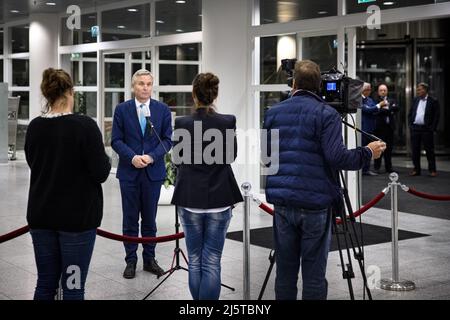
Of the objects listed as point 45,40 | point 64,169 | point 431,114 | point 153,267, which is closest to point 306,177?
point 64,169

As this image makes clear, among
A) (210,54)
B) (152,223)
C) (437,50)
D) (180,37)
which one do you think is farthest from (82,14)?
(152,223)

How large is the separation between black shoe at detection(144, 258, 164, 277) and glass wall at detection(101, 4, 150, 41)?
786 centimetres

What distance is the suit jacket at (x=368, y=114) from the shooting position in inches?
523

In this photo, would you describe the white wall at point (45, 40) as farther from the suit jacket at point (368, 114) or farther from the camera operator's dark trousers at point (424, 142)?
the camera operator's dark trousers at point (424, 142)

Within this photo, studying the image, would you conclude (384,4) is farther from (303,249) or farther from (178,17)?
(303,249)

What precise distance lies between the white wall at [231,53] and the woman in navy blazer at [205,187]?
6227 mm

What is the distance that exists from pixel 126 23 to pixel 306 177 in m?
10.6

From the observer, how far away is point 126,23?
13.8 meters

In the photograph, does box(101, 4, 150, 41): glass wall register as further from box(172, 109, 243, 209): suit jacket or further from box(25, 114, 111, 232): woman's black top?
box(25, 114, 111, 232): woman's black top

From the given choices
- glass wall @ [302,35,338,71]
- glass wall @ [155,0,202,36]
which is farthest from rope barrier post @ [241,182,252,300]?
glass wall @ [155,0,202,36]

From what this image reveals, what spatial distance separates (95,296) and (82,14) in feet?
37.2

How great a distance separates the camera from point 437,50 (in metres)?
18.0

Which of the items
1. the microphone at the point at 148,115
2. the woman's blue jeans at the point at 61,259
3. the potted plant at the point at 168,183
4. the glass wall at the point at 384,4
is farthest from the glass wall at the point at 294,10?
the woman's blue jeans at the point at 61,259

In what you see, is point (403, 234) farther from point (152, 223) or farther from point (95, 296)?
point (95, 296)
